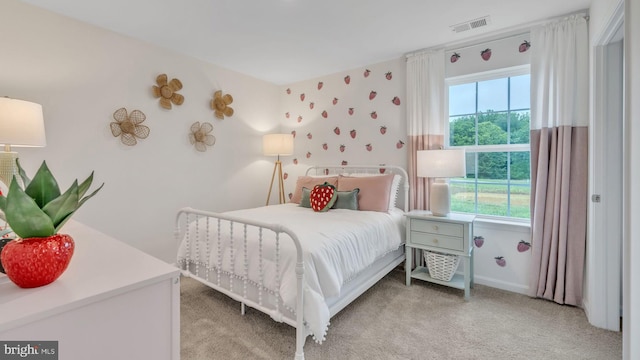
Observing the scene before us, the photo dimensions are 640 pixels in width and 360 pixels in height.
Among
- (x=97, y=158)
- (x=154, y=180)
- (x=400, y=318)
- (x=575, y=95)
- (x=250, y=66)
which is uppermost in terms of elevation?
(x=250, y=66)

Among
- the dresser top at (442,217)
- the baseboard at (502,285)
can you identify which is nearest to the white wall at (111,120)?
the dresser top at (442,217)

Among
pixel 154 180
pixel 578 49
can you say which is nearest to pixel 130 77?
pixel 154 180

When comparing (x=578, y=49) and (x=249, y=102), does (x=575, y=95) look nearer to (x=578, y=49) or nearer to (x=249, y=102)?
(x=578, y=49)

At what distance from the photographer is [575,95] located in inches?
90.4

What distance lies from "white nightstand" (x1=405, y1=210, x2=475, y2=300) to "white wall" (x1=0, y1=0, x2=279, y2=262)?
2234 millimetres

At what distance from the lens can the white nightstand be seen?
2.49m

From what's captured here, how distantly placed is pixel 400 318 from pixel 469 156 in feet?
5.83

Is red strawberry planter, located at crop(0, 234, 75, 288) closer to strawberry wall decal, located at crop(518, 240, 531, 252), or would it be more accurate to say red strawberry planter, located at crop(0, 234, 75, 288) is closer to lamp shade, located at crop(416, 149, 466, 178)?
lamp shade, located at crop(416, 149, 466, 178)

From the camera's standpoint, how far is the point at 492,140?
2.84 meters

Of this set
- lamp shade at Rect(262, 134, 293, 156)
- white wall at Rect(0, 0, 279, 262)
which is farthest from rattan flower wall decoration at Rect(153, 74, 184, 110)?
lamp shade at Rect(262, 134, 293, 156)

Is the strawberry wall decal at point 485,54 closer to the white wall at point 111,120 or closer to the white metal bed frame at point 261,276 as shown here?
the white metal bed frame at point 261,276

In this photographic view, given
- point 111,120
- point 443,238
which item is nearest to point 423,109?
point 443,238

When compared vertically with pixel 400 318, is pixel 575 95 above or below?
above

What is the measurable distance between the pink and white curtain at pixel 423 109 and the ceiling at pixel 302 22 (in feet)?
0.60
